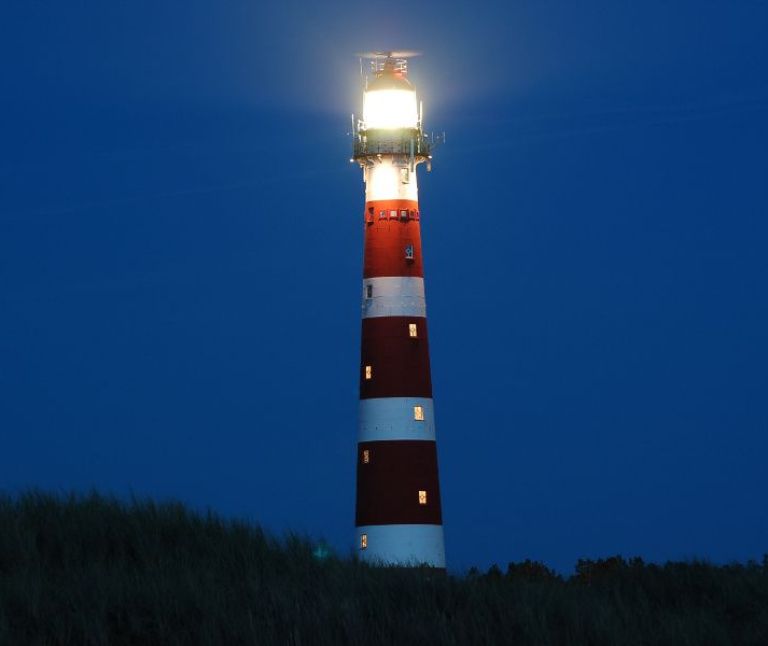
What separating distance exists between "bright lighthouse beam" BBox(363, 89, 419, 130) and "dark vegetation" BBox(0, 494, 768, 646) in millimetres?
21549

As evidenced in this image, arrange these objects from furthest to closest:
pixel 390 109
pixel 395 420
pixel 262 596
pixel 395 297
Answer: pixel 390 109, pixel 395 297, pixel 395 420, pixel 262 596

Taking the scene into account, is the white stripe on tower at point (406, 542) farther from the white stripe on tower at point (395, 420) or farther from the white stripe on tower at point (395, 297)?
the white stripe on tower at point (395, 297)

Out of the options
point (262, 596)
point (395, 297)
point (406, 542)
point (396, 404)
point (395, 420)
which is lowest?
point (262, 596)

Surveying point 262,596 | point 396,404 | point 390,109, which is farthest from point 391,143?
point 262,596

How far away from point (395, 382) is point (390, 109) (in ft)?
24.2

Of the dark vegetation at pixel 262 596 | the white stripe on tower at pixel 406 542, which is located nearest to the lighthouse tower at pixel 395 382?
the white stripe on tower at pixel 406 542

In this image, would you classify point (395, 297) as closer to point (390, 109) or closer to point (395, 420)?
point (395, 420)

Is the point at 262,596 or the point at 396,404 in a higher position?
the point at 396,404

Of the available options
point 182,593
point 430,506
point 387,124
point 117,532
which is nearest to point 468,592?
point 182,593

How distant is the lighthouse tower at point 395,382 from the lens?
1468 inches

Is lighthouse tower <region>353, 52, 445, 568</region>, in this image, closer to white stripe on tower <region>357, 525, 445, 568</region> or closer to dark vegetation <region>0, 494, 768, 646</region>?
white stripe on tower <region>357, 525, 445, 568</region>

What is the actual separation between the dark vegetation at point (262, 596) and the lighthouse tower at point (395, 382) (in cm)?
1670

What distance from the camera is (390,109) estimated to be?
40.7 meters

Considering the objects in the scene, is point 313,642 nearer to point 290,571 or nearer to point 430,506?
point 290,571
